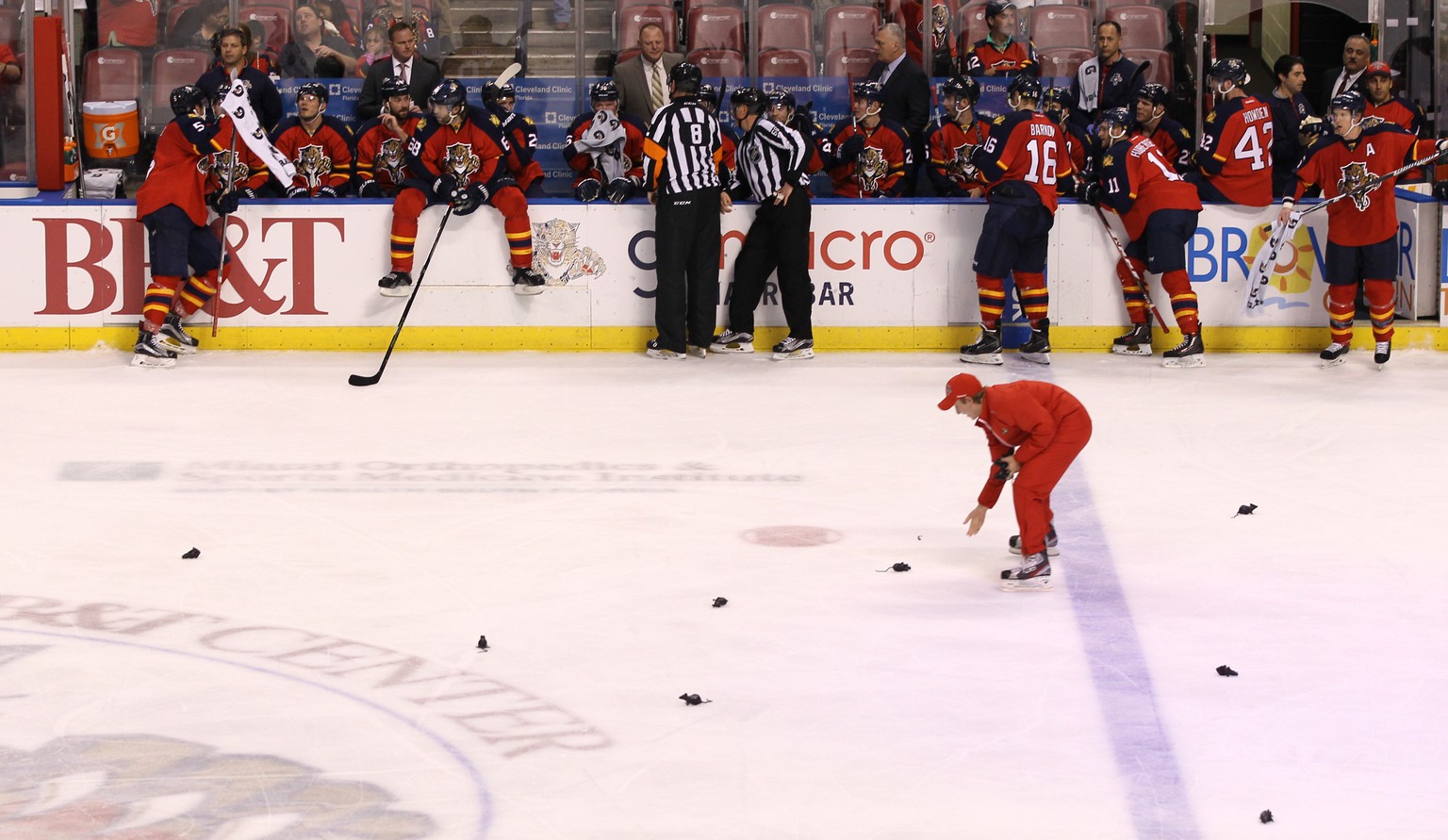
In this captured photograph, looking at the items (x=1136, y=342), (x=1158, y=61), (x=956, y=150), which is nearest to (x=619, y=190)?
(x=956, y=150)

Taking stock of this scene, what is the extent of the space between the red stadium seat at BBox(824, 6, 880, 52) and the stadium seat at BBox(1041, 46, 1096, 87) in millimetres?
1034

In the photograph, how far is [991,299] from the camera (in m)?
9.73

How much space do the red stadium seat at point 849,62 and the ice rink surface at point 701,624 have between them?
315cm

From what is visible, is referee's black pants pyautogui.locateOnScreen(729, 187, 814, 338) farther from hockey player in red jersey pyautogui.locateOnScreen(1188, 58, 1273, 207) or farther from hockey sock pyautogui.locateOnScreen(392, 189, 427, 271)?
hockey player in red jersey pyautogui.locateOnScreen(1188, 58, 1273, 207)

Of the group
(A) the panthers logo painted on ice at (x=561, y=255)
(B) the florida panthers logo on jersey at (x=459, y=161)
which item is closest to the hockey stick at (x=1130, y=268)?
(A) the panthers logo painted on ice at (x=561, y=255)

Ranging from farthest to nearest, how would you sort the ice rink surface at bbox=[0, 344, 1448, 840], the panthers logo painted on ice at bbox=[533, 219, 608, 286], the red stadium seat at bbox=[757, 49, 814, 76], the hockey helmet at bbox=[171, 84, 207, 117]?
the red stadium seat at bbox=[757, 49, 814, 76]
the panthers logo painted on ice at bbox=[533, 219, 608, 286]
the hockey helmet at bbox=[171, 84, 207, 117]
the ice rink surface at bbox=[0, 344, 1448, 840]

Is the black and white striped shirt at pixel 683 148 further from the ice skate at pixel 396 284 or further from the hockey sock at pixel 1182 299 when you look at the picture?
the hockey sock at pixel 1182 299

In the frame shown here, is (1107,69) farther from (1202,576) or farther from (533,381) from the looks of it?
(1202,576)

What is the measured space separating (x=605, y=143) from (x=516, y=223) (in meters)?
0.85

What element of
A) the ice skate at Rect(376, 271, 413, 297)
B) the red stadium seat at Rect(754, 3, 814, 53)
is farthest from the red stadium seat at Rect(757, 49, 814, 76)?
the ice skate at Rect(376, 271, 413, 297)

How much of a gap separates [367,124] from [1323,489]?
5804mm

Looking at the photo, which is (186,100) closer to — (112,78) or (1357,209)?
(112,78)

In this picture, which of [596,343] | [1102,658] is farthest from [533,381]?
[1102,658]

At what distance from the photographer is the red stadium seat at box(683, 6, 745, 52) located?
1123cm
